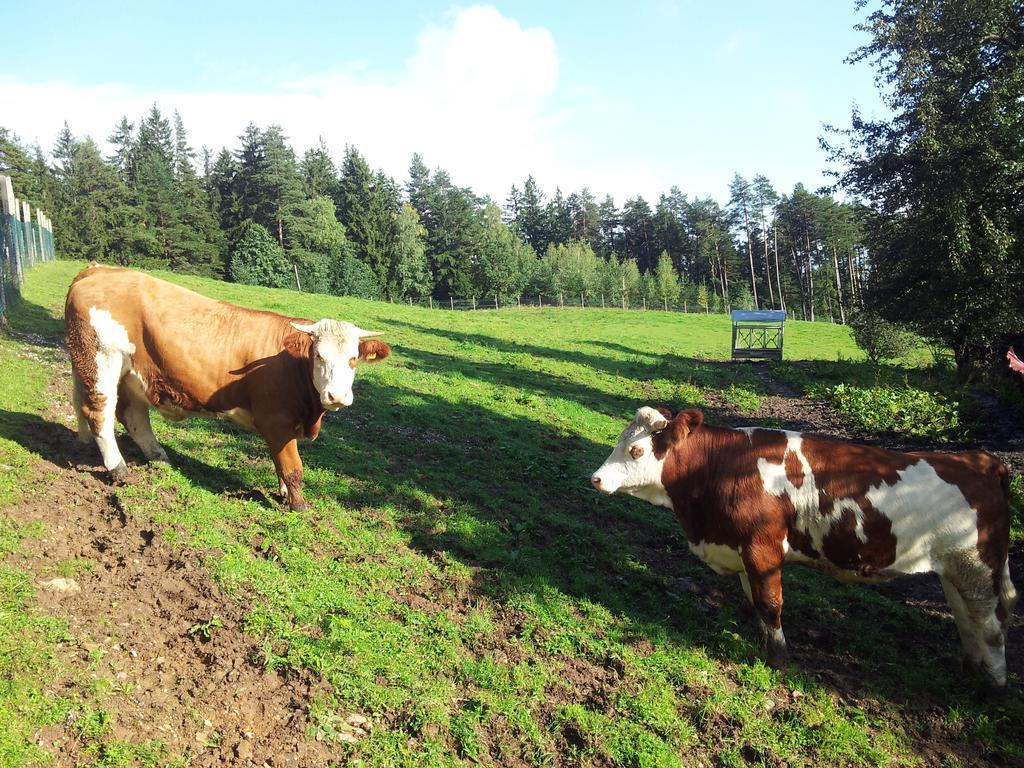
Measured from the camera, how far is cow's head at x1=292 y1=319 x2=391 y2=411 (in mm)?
6535

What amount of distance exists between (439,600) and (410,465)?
348 centimetres

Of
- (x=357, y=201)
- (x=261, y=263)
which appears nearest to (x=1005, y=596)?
(x=261, y=263)

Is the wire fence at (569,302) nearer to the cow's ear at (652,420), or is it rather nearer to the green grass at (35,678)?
the cow's ear at (652,420)

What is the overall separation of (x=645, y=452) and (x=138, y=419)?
18.7ft

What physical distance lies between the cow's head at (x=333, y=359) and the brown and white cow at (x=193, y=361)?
20 mm

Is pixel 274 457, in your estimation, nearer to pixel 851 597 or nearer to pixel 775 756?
pixel 775 756

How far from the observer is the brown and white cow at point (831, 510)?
5.41 meters

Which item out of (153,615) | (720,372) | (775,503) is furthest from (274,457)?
(720,372)

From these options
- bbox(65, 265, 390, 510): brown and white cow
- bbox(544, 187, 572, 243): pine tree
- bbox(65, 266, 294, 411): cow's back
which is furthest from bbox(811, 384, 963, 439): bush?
bbox(544, 187, 572, 243): pine tree

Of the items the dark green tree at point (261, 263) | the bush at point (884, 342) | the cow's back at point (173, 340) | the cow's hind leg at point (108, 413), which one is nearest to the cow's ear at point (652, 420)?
the cow's back at point (173, 340)

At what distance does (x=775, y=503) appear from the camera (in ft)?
18.7

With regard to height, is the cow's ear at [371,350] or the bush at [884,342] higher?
the cow's ear at [371,350]

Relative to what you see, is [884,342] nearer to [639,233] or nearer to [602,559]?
[602,559]

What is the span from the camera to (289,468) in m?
7.00
